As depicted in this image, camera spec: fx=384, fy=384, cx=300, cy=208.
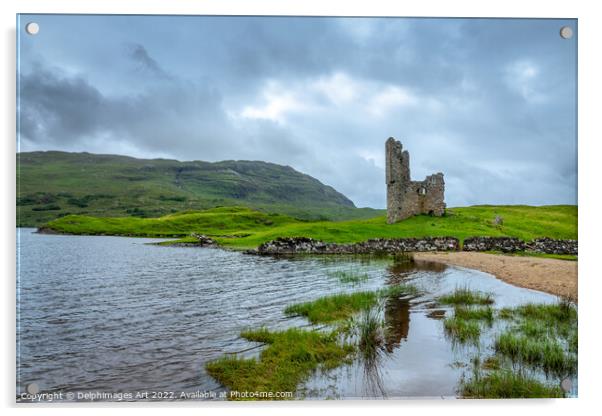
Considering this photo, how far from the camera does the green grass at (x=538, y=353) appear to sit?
6.79 metres

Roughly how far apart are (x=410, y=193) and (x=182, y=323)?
2679cm

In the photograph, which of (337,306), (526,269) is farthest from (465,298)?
(526,269)

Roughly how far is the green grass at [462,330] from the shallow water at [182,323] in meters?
0.23

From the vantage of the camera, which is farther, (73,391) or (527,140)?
(527,140)

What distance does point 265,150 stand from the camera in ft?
36.6

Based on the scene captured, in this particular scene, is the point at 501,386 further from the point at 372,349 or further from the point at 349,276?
the point at 349,276

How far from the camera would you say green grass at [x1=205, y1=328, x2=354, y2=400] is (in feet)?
20.5

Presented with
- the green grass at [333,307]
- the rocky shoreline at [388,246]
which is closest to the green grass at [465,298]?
the green grass at [333,307]

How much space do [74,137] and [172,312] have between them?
512 cm

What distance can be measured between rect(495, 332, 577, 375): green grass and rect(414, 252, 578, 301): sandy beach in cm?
163

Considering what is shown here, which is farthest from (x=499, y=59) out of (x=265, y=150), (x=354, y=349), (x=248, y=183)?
(x=248, y=183)

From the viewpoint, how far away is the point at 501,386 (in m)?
6.09

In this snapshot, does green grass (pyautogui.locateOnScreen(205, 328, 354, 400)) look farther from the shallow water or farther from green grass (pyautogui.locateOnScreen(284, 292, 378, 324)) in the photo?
green grass (pyautogui.locateOnScreen(284, 292, 378, 324))

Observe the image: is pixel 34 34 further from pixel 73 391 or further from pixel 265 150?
pixel 73 391
